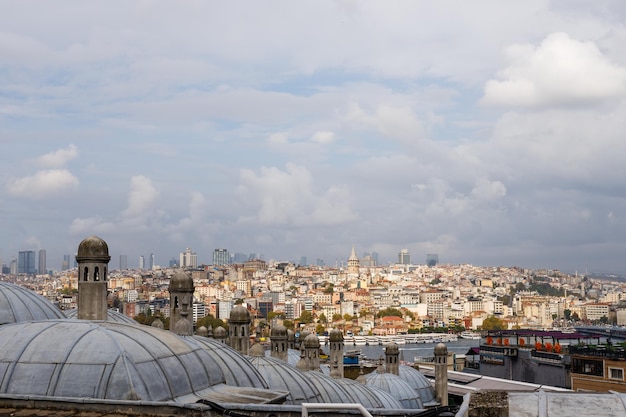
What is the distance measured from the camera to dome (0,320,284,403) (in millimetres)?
5801

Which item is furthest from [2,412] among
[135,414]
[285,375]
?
[285,375]

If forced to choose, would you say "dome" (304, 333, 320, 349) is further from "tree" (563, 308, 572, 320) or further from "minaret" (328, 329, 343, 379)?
"tree" (563, 308, 572, 320)

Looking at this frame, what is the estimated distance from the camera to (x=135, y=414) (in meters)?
5.36

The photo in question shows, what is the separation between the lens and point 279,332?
44.4ft

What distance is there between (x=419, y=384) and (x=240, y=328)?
8532mm

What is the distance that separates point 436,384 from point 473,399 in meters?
14.9

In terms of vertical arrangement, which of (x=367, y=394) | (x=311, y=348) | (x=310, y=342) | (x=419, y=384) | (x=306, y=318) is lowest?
(x=306, y=318)

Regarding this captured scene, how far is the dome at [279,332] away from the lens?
44.0 feet

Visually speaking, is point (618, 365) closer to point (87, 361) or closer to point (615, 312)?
point (87, 361)

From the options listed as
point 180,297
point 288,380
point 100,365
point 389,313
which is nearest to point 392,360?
point 288,380

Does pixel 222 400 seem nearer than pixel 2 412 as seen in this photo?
No

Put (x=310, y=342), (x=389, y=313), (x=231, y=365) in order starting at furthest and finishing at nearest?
(x=389, y=313)
(x=310, y=342)
(x=231, y=365)

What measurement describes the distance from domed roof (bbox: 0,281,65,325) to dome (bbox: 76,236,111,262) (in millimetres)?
1218

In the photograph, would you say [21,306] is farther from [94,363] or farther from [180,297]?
[94,363]
